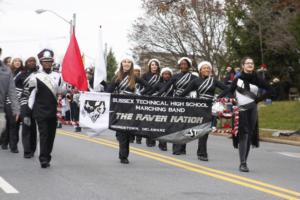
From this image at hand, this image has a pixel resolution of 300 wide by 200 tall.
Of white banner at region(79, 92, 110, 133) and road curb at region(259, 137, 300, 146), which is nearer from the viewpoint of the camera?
white banner at region(79, 92, 110, 133)

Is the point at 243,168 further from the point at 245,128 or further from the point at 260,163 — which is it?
the point at 260,163

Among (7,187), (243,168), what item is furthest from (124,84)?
(7,187)

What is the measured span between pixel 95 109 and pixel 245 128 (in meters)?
2.51

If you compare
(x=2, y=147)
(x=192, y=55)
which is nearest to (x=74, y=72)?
(x=2, y=147)

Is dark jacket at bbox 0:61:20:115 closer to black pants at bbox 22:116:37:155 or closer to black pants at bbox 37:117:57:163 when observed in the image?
black pants at bbox 37:117:57:163

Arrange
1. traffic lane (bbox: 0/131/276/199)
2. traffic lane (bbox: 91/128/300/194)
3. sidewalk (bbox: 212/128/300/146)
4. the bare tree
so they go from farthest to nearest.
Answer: the bare tree < sidewalk (bbox: 212/128/300/146) < traffic lane (bbox: 91/128/300/194) < traffic lane (bbox: 0/131/276/199)

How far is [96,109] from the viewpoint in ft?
39.7

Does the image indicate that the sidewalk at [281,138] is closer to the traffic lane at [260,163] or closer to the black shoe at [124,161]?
the traffic lane at [260,163]

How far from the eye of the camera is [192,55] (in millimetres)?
44344

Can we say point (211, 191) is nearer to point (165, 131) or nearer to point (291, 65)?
point (165, 131)

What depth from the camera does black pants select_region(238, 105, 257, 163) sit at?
37.7ft

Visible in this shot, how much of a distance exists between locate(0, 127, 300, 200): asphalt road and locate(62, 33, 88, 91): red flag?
133 centimetres

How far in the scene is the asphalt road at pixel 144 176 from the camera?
8.79 meters

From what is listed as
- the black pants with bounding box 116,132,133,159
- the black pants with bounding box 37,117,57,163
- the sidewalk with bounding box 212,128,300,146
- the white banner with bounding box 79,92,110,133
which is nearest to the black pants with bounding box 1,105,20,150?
the white banner with bounding box 79,92,110,133
